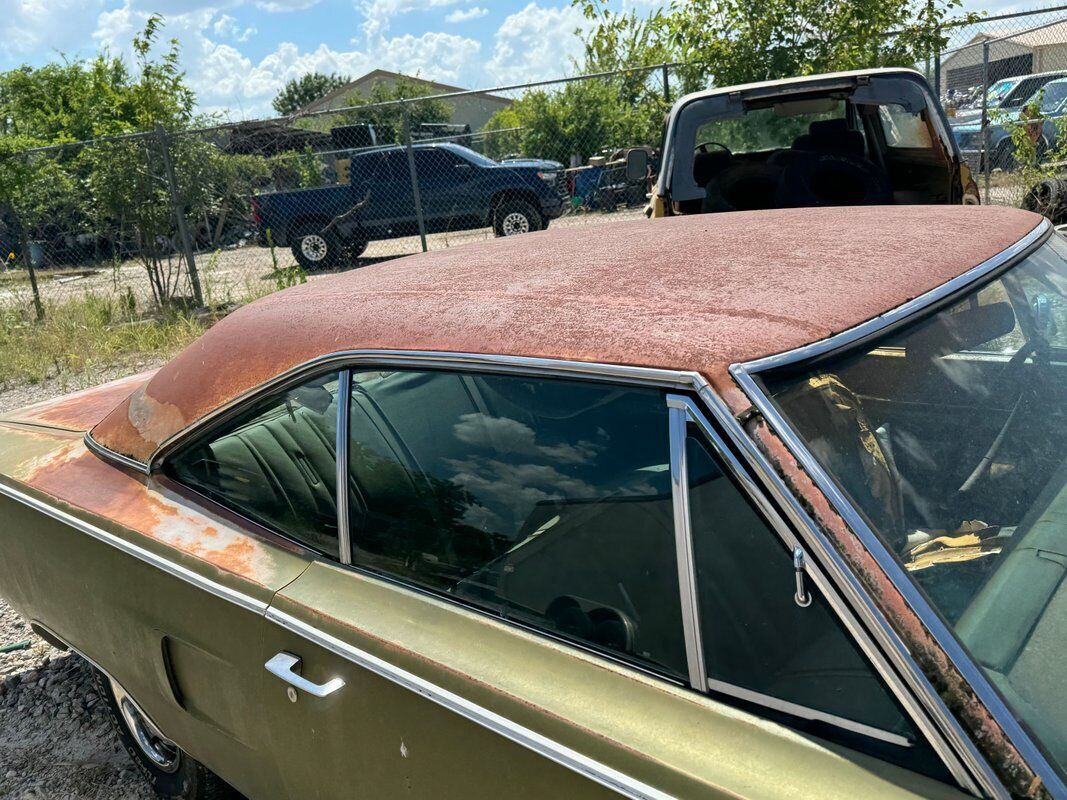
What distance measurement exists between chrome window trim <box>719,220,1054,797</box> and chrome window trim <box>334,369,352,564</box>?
0.88 metres

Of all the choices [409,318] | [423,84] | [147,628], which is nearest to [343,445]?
[409,318]

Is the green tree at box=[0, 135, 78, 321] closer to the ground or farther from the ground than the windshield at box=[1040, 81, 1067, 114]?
farther from the ground

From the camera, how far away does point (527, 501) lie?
66.2 inches

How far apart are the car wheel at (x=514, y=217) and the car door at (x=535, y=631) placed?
1298cm

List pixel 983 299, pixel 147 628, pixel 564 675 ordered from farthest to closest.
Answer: pixel 147 628, pixel 983 299, pixel 564 675

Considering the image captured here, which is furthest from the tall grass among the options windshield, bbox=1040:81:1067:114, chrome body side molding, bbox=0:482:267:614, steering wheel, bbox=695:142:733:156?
windshield, bbox=1040:81:1067:114

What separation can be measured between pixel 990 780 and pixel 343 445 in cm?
128

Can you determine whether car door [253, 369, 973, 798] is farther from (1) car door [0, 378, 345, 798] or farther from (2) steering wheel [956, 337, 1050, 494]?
(2) steering wheel [956, 337, 1050, 494]

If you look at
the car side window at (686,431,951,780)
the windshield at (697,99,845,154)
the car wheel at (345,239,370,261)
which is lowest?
the car wheel at (345,239,370,261)

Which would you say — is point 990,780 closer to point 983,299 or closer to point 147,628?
point 983,299

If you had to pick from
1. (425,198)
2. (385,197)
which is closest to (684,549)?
(425,198)

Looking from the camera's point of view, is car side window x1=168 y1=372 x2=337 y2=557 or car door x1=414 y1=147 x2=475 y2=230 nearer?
car side window x1=168 y1=372 x2=337 y2=557

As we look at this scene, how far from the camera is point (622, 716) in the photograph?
1351 mm

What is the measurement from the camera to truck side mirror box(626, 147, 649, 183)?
20.3ft
